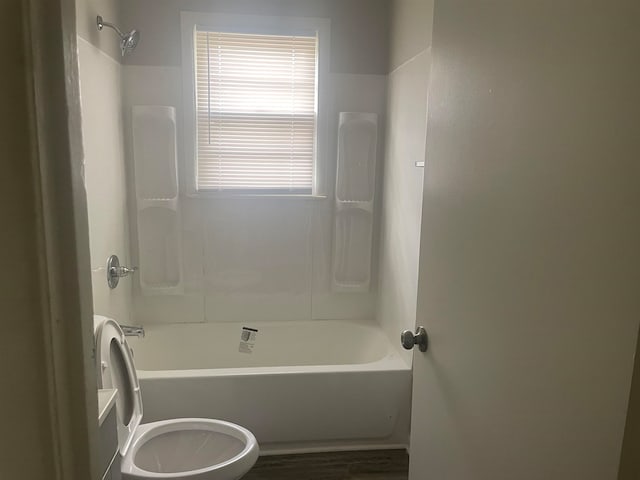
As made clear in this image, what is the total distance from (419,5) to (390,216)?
3.60 ft

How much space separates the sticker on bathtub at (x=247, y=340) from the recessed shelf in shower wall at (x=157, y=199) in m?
0.46

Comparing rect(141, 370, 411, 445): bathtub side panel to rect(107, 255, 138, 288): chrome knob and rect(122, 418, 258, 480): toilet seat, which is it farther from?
rect(107, 255, 138, 288): chrome knob

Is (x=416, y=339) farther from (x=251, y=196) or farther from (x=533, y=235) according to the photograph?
(x=251, y=196)

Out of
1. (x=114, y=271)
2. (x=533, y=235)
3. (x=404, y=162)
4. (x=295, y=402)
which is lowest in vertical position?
(x=295, y=402)

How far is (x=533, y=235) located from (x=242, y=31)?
242 cm

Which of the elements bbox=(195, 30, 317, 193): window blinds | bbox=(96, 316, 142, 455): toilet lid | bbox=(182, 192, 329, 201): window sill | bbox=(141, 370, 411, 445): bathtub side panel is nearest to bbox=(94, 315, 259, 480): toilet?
bbox=(96, 316, 142, 455): toilet lid

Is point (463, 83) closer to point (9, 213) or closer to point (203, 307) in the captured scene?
point (9, 213)

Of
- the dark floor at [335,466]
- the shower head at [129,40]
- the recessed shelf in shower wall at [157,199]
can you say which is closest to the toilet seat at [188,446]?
the dark floor at [335,466]

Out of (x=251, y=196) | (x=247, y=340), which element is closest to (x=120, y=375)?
(x=247, y=340)

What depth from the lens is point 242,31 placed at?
2.81m

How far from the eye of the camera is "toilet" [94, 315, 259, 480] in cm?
167

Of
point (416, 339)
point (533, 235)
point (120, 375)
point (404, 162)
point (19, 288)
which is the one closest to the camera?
point (19, 288)

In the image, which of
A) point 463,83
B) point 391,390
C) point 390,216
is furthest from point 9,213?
point 390,216

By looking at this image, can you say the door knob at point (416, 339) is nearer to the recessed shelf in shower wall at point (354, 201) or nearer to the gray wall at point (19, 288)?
the gray wall at point (19, 288)
